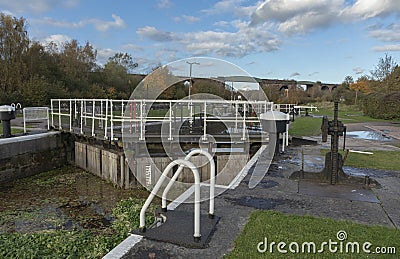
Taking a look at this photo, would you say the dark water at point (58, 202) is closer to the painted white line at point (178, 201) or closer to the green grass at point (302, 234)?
the painted white line at point (178, 201)

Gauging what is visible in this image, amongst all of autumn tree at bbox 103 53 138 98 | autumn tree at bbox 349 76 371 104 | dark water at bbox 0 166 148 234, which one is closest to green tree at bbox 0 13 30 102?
autumn tree at bbox 103 53 138 98

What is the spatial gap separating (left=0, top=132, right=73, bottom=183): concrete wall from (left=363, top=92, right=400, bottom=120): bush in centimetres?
2883

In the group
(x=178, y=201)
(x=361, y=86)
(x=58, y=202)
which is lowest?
(x=58, y=202)

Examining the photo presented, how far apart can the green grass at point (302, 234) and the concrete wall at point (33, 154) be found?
960 centimetres

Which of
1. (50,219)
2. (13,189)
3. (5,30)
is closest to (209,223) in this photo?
(50,219)

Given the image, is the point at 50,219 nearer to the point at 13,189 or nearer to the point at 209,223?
the point at 13,189

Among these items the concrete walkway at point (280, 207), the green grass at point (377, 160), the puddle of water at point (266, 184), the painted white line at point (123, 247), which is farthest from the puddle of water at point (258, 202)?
the green grass at point (377, 160)

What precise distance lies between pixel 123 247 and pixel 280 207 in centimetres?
254

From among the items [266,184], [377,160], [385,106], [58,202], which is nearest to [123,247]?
[266,184]

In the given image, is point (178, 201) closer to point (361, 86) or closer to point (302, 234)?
point (302, 234)

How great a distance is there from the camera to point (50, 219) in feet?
24.3

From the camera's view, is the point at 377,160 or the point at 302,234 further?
the point at 377,160

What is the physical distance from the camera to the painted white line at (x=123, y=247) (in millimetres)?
3508

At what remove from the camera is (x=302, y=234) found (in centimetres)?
395
